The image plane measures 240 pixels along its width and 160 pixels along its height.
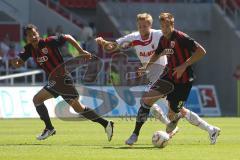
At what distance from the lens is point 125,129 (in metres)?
21.7

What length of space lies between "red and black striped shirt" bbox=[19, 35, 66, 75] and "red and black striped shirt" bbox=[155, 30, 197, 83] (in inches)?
89.6

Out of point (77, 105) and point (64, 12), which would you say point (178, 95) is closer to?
point (77, 105)

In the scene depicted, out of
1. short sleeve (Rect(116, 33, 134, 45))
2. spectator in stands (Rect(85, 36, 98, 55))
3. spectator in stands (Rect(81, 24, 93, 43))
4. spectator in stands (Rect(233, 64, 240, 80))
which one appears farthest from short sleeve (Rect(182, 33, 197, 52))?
spectator in stands (Rect(233, 64, 240, 80))

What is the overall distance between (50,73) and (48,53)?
54 centimetres

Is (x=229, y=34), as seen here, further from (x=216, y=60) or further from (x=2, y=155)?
(x=2, y=155)

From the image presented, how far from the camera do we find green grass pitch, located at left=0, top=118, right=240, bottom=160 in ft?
44.6

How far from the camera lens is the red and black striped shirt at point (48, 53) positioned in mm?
16953

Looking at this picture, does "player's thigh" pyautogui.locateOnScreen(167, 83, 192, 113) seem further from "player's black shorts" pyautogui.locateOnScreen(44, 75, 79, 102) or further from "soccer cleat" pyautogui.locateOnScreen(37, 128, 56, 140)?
"soccer cleat" pyautogui.locateOnScreen(37, 128, 56, 140)

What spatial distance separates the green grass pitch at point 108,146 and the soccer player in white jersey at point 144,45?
537 mm

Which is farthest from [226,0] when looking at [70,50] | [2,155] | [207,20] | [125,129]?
[2,155]

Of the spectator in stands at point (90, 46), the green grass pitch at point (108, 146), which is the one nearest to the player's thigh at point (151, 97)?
the green grass pitch at point (108, 146)

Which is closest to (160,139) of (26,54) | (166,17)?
(166,17)

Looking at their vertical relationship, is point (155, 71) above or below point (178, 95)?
above

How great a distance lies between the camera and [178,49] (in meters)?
15.7
